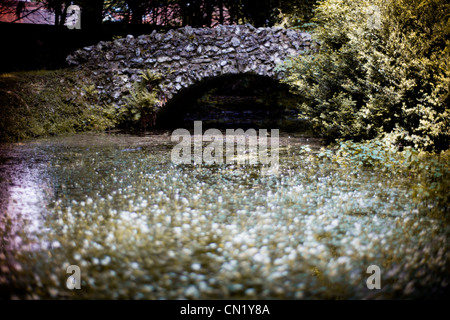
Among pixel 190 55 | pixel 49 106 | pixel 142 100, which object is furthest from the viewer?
pixel 190 55

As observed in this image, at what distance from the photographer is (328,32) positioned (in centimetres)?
853

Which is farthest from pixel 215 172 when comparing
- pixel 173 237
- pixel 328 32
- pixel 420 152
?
pixel 328 32

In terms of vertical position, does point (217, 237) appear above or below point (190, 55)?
below

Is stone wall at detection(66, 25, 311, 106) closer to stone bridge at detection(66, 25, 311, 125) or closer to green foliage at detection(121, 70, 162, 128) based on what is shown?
stone bridge at detection(66, 25, 311, 125)

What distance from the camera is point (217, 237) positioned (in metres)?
2.93

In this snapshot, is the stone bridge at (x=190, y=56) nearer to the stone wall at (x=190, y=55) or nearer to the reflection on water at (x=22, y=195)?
the stone wall at (x=190, y=55)

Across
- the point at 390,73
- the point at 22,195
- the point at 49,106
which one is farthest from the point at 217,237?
the point at 49,106

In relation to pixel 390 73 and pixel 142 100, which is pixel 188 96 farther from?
pixel 390 73

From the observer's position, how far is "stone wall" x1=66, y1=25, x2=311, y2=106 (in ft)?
38.0

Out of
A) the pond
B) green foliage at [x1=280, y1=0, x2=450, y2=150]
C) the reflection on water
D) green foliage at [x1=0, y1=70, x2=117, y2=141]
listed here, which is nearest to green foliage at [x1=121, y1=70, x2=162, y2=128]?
green foliage at [x1=0, y1=70, x2=117, y2=141]

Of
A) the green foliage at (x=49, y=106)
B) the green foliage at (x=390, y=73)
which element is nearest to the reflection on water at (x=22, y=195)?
the green foliage at (x=49, y=106)

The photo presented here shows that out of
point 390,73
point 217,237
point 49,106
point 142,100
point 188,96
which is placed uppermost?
point 188,96

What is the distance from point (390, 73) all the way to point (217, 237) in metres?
5.69

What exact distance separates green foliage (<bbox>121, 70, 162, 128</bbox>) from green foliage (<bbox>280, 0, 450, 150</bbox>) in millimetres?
5976
